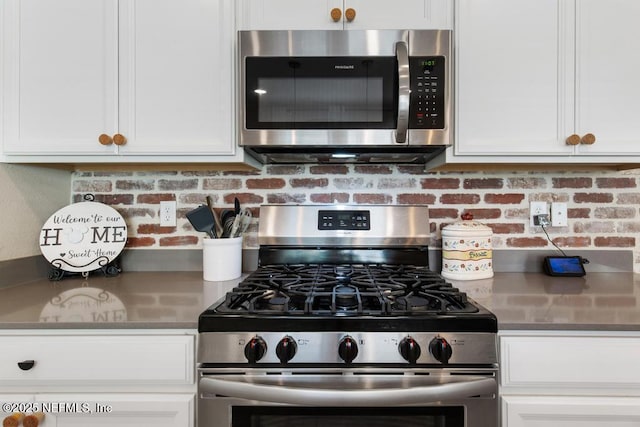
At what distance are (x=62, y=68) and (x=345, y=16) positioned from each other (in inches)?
43.2

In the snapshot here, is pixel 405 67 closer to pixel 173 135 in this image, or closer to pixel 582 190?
pixel 173 135

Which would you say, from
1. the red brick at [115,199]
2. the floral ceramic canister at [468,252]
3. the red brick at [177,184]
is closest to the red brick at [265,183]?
the red brick at [177,184]

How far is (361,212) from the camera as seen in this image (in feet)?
5.23

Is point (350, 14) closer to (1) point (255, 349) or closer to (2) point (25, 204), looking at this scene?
(1) point (255, 349)

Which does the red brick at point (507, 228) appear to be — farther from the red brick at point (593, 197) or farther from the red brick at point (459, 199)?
the red brick at point (593, 197)

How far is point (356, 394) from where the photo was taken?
2.94 ft

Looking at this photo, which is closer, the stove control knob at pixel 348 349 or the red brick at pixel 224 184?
the stove control knob at pixel 348 349

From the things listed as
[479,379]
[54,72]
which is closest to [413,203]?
[479,379]

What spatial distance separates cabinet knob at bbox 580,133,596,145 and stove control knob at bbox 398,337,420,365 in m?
1.02

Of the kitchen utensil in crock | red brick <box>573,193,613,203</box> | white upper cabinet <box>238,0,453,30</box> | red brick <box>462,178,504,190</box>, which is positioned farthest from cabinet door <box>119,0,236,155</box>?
red brick <box>573,193,613,203</box>

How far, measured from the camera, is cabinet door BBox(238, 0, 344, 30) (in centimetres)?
135

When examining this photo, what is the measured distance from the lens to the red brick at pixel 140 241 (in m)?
1.69

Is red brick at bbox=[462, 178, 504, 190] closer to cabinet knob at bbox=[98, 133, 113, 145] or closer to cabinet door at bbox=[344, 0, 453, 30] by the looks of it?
cabinet door at bbox=[344, 0, 453, 30]

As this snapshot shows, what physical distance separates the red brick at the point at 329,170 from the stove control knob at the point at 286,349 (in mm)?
910
